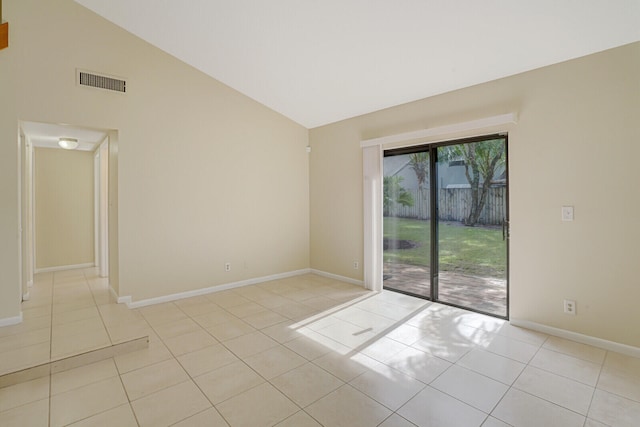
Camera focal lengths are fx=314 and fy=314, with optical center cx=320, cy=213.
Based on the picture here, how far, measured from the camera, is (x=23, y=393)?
2322mm

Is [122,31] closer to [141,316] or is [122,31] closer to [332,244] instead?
[141,316]

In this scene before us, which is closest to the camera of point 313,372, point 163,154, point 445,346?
point 313,372

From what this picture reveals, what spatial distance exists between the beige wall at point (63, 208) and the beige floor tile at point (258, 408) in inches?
228

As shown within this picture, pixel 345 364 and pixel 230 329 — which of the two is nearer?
pixel 345 364

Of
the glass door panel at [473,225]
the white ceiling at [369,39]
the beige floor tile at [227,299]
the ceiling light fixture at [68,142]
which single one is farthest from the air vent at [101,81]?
the glass door panel at [473,225]

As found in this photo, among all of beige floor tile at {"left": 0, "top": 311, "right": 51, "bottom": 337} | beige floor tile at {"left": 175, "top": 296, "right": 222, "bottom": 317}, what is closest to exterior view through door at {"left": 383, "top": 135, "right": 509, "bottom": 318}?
beige floor tile at {"left": 175, "top": 296, "right": 222, "bottom": 317}

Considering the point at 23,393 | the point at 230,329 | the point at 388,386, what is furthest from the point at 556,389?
the point at 23,393

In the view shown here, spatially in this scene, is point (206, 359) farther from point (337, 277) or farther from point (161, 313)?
point (337, 277)

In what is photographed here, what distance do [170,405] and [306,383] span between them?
957 millimetres

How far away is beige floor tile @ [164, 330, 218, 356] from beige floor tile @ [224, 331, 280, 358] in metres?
0.21

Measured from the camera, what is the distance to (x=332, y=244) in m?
5.52

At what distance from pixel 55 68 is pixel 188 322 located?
321cm

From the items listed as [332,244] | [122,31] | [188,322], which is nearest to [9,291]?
[188,322]

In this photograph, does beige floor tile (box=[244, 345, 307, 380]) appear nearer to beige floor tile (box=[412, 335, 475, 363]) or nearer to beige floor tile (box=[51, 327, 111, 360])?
beige floor tile (box=[412, 335, 475, 363])
